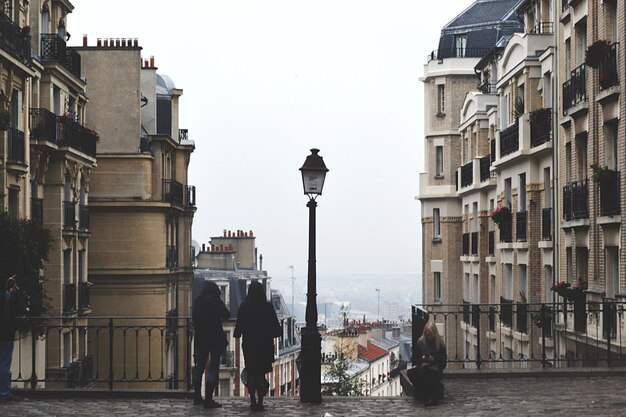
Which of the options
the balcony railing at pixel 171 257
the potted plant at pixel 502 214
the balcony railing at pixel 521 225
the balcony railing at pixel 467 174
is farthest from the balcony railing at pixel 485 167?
the balcony railing at pixel 171 257

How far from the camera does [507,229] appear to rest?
38.6 metres

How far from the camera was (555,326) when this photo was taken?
31031 mm

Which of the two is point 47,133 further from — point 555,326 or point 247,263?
point 247,263

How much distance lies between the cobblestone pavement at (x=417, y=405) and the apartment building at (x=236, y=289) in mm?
39679

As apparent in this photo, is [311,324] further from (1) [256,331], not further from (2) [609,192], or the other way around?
(2) [609,192]

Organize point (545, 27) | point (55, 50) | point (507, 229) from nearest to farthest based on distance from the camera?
point (545, 27)
point (55, 50)
point (507, 229)

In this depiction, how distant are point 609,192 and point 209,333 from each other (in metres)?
12.3

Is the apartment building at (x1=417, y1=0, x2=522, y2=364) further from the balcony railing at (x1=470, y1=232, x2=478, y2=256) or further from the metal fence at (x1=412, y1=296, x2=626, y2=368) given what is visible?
the balcony railing at (x1=470, y1=232, x2=478, y2=256)

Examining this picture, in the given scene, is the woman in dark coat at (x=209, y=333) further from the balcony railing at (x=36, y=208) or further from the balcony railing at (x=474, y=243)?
the balcony railing at (x=474, y=243)

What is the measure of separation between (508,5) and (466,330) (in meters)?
16.0

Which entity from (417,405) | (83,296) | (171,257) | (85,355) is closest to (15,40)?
(83,296)

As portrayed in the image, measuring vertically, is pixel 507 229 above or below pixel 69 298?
above

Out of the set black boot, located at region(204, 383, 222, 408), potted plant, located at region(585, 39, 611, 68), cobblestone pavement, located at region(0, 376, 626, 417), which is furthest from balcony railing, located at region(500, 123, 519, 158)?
black boot, located at region(204, 383, 222, 408)

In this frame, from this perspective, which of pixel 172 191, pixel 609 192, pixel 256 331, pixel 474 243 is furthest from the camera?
pixel 172 191
